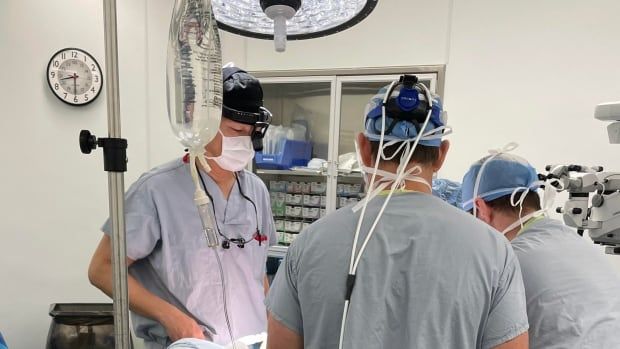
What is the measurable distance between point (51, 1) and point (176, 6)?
1.91 m

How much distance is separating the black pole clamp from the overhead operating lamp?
1.23ft

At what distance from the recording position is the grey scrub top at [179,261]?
97cm

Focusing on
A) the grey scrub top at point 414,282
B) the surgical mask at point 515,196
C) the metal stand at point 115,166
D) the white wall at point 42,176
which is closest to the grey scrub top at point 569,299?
the surgical mask at point 515,196

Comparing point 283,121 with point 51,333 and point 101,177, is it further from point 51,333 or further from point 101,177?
point 51,333

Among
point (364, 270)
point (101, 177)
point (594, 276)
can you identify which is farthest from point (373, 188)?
point (101, 177)

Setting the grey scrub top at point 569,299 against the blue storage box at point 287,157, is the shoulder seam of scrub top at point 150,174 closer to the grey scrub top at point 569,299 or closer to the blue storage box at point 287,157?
the grey scrub top at point 569,299

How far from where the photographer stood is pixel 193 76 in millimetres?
589

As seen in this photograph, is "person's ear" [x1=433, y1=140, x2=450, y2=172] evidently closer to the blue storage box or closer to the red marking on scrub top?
the red marking on scrub top

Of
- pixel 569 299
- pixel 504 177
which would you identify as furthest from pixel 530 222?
pixel 569 299

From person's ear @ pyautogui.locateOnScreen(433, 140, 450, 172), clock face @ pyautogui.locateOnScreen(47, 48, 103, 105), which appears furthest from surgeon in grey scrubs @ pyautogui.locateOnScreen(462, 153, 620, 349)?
clock face @ pyautogui.locateOnScreen(47, 48, 103, 105)

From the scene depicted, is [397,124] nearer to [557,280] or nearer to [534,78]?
[557,280]

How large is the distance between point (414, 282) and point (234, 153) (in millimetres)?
651

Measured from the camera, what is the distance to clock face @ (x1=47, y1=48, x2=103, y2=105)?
2.01m

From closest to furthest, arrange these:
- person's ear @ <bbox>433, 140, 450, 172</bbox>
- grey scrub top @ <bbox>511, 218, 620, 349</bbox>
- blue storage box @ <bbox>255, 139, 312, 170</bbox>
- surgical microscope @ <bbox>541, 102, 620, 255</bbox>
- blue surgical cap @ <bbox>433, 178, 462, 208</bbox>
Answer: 1. person's ear @ <bbox>433, 140, 450, 172</bbox>
2. grey scrub top @ <bbox>511, 218, 620, 349</bbox>
3. surgical microscope @ <bbox>541, 102, 620, 255</bbox>
4. blue surgical cap @ <bbox>433, 178, 462, 208</bbox>
5. blue storage box @ <bbox>255, 139, 312, 170</bbox>
